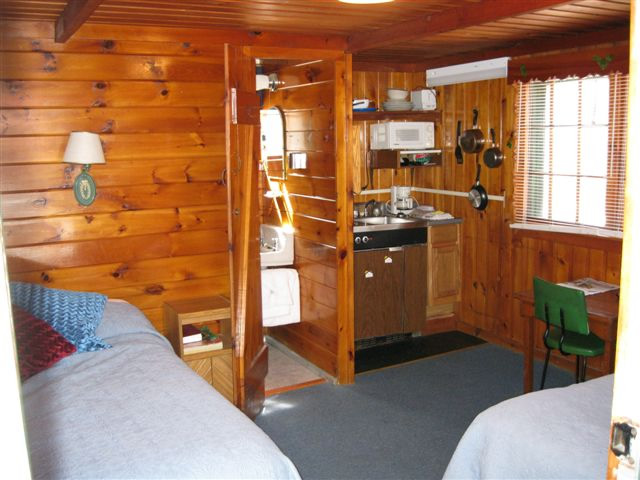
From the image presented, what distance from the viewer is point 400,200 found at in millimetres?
5797

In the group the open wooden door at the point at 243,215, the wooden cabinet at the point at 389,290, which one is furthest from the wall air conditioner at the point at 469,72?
the open wooden door at the point at 243,215

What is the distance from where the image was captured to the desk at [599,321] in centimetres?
356

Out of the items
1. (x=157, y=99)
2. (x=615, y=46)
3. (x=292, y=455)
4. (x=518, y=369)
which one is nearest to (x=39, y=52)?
(x=157, y=99)

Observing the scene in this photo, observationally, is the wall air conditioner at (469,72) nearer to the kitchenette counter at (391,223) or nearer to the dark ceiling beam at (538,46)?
the dark ceiling beam at (538,46)

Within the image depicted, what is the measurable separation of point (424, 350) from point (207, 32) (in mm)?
2940

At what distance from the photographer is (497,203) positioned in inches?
208

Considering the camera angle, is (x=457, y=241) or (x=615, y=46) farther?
(x=457, y=241)

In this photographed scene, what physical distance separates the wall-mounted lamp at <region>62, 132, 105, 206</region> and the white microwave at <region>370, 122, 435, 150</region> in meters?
2.58

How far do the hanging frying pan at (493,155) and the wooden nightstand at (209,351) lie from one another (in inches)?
97.7

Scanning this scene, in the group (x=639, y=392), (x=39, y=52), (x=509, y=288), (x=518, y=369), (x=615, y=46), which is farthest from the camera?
(x=509, y=288)

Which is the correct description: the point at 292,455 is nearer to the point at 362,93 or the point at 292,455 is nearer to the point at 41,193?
the point at 41,193

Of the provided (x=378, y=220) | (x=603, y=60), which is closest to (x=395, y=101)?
(x=378, y=220)

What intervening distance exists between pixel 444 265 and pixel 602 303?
1966mm

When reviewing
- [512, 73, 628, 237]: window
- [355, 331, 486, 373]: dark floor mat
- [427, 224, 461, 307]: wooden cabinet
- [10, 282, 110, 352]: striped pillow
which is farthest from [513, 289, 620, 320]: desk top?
[10, 282, 110, 352]: striped pillow
